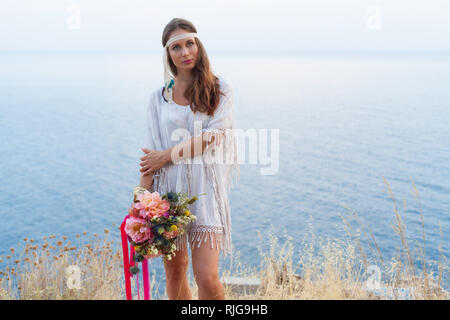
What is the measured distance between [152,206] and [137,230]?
13 centimetres

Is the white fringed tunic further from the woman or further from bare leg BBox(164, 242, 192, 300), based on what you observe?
bare leg BBox(164, 242, 192, 300)

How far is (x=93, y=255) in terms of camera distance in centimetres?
319

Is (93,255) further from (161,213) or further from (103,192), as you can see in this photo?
(103,192)

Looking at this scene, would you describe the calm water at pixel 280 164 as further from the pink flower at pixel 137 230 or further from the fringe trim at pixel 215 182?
the pink flower at pixel 137 230

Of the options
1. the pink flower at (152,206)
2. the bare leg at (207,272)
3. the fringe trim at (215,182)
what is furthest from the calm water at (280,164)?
the pink flower at (152,206)

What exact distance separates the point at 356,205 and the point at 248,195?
3116 mm

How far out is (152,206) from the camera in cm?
189

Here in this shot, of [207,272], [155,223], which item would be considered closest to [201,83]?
[155,223]

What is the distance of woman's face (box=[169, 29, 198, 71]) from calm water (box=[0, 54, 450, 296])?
4.60 m

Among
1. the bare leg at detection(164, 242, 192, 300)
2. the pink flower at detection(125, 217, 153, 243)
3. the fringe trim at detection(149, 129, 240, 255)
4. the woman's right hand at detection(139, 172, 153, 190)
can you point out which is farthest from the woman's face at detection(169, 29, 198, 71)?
the bare leg at detection(164, 242, 192, 300)

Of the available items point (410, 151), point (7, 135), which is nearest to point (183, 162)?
point (410, 151)

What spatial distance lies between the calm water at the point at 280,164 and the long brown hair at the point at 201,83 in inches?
178

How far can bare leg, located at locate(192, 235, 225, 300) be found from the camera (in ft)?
6.48
